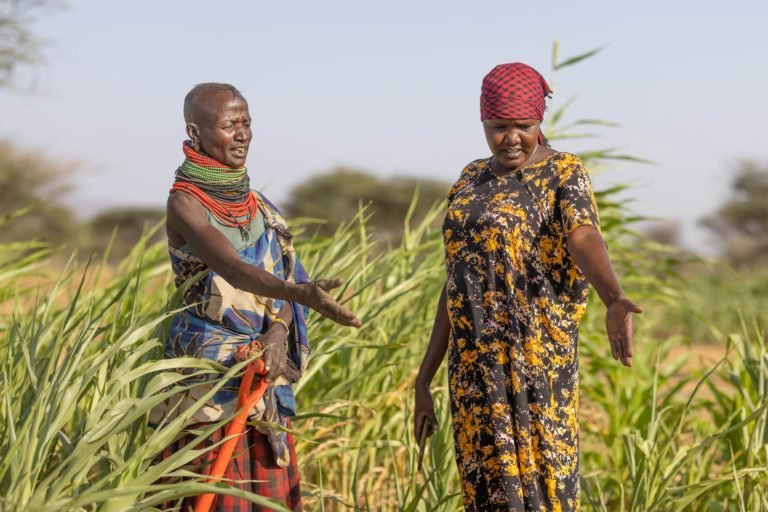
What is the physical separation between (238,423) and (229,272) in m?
0.31

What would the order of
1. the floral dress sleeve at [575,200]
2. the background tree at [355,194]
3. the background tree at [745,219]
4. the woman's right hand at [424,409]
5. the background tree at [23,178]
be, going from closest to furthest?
the floral dress sleeve at [575,200]
the woman's right hand at [424,409]
the background tree at [23,178]
the background tree at [745,219]
the background tree at [355,194]

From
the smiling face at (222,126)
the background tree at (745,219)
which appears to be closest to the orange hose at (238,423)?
the smiling face at (222,126)

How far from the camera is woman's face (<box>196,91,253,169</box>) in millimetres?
2178

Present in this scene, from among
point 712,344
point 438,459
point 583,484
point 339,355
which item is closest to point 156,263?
point 339,355

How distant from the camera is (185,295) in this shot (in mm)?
2293

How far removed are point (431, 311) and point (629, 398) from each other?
88cm

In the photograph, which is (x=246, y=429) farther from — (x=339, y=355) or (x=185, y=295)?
(x=339, y=355)

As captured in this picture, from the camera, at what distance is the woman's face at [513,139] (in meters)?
2.17

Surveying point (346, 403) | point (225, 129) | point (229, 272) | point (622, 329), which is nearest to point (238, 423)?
point (229, 272)

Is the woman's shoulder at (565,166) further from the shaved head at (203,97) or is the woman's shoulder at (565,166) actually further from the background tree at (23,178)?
the background tree at (23,178)

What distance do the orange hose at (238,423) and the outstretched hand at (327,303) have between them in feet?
0.98

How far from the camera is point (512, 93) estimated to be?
7.05 ft

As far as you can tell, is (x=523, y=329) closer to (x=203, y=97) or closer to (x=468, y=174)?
(x=468, y=174)

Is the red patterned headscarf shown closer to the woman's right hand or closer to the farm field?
the woman's right hand
